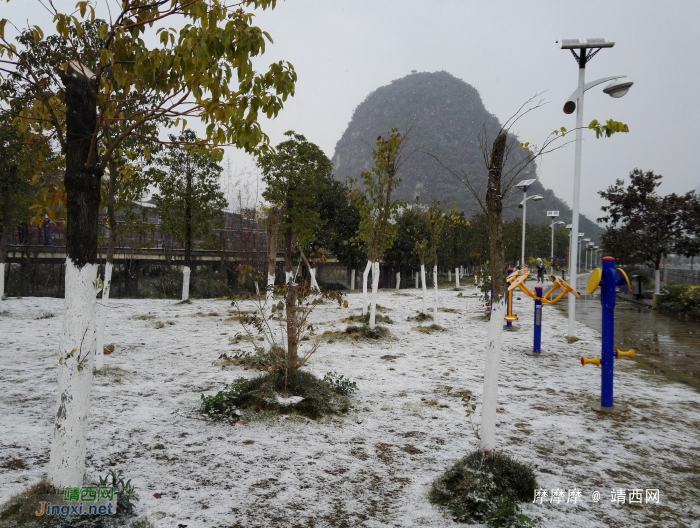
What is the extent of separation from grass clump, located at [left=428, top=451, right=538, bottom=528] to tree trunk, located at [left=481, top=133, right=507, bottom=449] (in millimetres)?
189

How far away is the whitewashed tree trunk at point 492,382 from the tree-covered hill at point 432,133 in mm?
95994

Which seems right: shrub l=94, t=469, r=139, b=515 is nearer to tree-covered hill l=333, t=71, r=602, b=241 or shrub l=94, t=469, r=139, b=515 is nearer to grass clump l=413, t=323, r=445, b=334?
grass clump l=413, t=323, r=445, b=334

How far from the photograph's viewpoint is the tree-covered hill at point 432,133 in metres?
119

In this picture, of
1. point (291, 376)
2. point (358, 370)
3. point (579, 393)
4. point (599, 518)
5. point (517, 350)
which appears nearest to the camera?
point (599, 518)

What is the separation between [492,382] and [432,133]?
509 feet

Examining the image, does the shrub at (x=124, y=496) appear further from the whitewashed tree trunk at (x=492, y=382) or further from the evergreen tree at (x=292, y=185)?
the evergreen tree at (x=292, y=185)

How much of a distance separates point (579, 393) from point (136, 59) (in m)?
7.29

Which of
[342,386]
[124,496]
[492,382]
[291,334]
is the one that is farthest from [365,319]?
[124,496]

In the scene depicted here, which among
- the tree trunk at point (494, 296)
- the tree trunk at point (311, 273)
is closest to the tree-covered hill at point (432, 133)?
the tree trunk at point (311, 273)

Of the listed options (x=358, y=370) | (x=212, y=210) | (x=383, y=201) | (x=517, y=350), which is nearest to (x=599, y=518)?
(x=358, y=370)

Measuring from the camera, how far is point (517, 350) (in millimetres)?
10125

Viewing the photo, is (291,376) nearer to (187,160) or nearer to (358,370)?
(358,370)

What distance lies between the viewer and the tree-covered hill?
119 m

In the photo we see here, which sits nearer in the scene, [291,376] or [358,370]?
[291,376]
